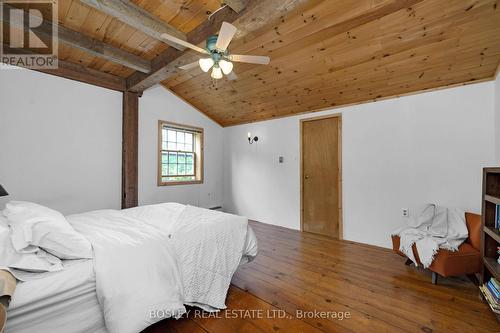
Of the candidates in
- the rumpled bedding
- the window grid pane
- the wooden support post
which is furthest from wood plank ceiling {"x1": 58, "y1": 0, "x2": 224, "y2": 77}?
the rumpled bedding

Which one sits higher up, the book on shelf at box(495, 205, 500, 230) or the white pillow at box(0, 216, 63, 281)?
the book on shelf at box(495, 205, 500, 230)

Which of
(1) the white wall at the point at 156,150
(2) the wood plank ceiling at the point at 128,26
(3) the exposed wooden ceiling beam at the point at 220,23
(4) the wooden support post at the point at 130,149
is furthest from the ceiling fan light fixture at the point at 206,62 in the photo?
(1) the white wall at the point at 156,150

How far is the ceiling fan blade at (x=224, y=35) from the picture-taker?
1.55 meters

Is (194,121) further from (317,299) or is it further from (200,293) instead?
(317,299)

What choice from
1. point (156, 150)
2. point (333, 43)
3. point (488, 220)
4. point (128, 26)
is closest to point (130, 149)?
point (156, 150)

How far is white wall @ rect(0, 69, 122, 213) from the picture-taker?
2625 mm

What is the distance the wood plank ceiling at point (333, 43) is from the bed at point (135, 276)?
1.98m

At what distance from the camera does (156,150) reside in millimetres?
4023

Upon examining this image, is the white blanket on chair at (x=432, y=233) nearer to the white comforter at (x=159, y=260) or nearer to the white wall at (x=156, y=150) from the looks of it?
the white comforter at (x=159, y=260)

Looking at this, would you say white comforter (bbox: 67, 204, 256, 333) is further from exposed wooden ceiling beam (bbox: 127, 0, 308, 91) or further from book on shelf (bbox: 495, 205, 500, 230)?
book on shelf (bbox: 495, 205, 500, 230)

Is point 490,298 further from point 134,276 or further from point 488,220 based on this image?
point 134,276

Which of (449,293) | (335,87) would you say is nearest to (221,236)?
(449,293)

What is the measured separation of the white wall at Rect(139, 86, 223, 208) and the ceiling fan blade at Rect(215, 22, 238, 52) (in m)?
2.63

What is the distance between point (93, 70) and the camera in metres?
3.24
